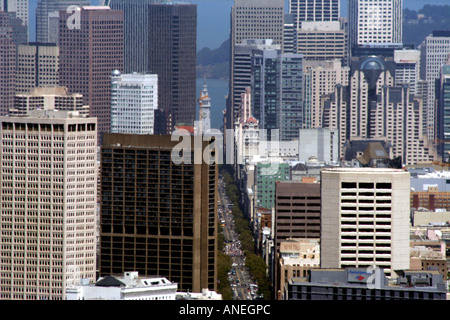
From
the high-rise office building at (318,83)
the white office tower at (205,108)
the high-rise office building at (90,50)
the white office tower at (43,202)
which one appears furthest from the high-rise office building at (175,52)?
the white office tower at (43,202)

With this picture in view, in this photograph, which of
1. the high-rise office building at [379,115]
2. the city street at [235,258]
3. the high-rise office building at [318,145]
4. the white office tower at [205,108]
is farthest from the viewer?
the high-rise office building at [379,115]

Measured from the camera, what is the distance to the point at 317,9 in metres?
166

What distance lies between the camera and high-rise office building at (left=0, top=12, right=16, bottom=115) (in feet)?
434

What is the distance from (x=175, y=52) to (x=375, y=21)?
39548 millimetres

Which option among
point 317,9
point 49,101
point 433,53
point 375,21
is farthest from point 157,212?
point 375,21

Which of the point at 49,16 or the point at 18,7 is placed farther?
the point at 18,7

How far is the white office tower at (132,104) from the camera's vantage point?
356 ft

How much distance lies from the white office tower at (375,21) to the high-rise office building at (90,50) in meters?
40.0

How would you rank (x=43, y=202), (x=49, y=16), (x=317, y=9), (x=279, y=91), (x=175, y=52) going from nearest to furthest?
(x=43, y=202), (x=279, y=91), (x=175, y=52), (x=49, y=16), (x=317, y=9)

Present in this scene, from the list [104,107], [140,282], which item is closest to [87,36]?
[104,107]

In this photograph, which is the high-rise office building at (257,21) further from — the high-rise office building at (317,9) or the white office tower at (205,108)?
the white office tower at (205,108)

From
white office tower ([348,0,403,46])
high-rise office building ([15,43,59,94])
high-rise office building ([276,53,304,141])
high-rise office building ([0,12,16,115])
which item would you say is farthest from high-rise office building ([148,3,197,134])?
white office tower ([348,0,403,46])

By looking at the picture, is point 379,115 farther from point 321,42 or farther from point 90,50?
point 321,42
